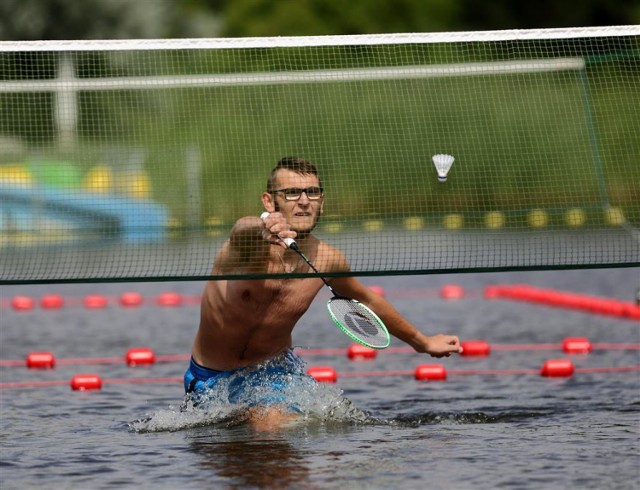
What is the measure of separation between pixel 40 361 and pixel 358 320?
5194 mm

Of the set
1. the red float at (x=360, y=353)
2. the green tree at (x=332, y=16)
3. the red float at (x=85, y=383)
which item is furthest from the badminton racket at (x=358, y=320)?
the green tree at (x=332, y=16)

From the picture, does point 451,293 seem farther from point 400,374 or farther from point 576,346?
point 400,374

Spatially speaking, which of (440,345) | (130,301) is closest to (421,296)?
(130,301)

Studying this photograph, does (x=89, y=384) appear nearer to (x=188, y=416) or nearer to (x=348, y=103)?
(x=188, y=416)

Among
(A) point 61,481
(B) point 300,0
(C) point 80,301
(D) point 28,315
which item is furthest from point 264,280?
(B) point 300,0

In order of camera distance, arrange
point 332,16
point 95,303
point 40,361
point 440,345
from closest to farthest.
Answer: point 440,345 → point 40,361 → point 95,303 → point 332,16

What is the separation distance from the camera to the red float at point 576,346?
14.3 metres

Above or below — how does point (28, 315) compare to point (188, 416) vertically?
above

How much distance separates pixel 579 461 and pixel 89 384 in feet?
17.5

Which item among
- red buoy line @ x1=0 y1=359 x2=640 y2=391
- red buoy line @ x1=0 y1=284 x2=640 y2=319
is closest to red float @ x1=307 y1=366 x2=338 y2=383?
red buoy line @ x1=0 y1=359 x2=640 y2=391

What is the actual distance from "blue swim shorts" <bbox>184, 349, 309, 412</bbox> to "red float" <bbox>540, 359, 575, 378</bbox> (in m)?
3.37

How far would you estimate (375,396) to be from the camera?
11.7 meters

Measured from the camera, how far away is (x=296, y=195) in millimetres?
9461

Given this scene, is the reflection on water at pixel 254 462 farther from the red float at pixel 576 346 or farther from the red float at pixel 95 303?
the red float at pixel 95 303
